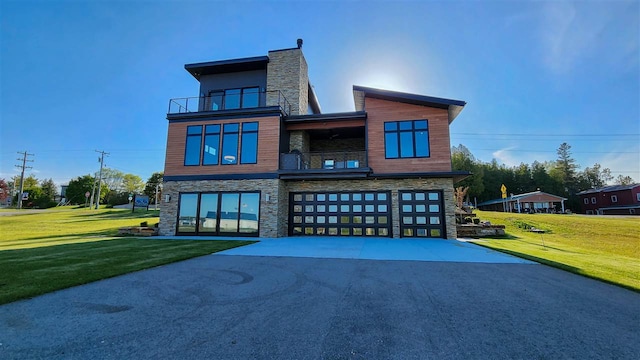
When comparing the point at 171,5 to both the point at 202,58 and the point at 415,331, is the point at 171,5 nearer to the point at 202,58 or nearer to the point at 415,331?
the point at 202,58

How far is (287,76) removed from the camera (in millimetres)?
14883

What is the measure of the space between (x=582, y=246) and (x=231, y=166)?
57.2ft

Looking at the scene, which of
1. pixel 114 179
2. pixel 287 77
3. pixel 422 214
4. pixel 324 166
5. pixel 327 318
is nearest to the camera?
pixel 327 318

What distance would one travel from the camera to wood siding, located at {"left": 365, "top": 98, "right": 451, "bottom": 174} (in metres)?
12.3

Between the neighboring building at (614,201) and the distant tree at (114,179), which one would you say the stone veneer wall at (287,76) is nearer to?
the neighboring building at (614,201)

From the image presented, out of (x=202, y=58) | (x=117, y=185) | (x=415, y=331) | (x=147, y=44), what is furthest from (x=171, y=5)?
(x=117, y=185)

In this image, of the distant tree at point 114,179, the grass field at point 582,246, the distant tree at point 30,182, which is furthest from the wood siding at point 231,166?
the distant tree at point 114,179

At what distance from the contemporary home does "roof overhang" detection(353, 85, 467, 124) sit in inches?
1.8

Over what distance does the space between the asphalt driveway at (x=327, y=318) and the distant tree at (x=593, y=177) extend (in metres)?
64.2

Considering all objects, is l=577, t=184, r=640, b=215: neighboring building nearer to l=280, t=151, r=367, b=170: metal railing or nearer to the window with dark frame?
l=280, t=151, r=367, b=170: metal railing

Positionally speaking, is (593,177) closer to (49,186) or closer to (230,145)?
(230,145)

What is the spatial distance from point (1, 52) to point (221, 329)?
20817 mm

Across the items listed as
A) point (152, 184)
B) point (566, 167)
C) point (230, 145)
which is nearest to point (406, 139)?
point (230, 145)

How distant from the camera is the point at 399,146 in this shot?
42.0 ft
